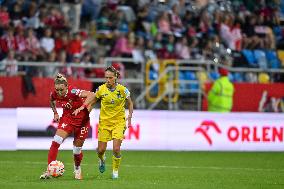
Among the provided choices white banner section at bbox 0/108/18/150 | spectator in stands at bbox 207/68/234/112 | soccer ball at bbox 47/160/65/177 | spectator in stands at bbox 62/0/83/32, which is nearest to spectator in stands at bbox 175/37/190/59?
spectator in stands at bbox 207/68/234/112

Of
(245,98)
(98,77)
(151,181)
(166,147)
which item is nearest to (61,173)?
(151,181)

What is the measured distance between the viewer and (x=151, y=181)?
15773 mm

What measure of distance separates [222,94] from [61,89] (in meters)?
11.5

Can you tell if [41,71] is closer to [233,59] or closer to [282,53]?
[233,59]

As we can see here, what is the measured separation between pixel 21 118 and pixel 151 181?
878 cm

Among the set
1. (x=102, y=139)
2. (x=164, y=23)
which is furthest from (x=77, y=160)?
(x=164, y=23)

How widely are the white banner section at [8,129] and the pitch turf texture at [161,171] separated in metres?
0.65

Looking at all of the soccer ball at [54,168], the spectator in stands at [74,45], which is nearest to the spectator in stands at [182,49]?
the spectator in stands at [74,45]

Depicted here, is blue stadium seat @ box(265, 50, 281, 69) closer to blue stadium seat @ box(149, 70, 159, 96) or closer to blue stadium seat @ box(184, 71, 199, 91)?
blue stadium seat @ box(184, 71, 199, 91)

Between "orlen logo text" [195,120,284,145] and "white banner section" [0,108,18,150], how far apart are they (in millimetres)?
5274

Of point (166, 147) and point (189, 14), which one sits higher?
point (189, 14)

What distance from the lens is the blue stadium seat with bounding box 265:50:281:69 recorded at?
103 feet

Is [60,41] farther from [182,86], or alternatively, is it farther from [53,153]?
[53,153]

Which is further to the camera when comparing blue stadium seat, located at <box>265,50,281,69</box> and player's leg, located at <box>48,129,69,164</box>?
blue stadium seat, located at <box>265,50,281,69</box>
